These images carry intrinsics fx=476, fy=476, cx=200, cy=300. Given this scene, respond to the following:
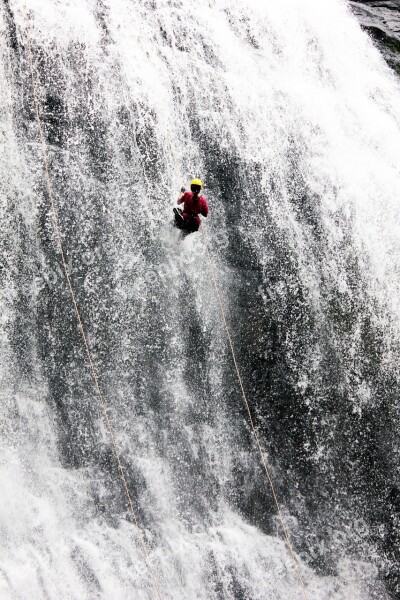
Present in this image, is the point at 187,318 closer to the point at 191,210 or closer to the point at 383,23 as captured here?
the point at 191,210

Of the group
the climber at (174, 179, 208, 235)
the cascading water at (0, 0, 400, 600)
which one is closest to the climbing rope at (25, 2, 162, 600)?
the cascading water at (0, 0, 400, 600)

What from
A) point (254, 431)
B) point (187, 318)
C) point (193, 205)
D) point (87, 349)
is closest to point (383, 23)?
point (193, 205)

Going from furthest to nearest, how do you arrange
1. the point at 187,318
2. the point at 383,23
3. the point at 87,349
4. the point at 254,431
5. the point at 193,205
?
the point at 383,23, the point at 187,318, the point at 254,431, the point at 87,349, the point at 193,205

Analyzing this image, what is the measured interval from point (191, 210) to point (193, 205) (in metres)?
0.11

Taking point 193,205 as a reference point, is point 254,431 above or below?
below

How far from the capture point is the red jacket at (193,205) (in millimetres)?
7218

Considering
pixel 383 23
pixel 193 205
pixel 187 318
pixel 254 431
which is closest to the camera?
pixel 193 205

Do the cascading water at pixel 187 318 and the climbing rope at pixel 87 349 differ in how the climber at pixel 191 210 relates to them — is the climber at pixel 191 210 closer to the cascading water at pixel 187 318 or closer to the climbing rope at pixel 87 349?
the cascading water at pixel 187 318

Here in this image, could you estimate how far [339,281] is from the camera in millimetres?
8438

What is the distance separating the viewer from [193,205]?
7.29m

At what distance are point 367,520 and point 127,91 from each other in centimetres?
826

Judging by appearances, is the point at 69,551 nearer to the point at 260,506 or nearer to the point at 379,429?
the point at 260,506

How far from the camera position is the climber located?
710cm

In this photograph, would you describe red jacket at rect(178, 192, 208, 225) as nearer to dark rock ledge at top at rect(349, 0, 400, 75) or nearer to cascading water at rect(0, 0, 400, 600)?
cascading water at rect(0, 0, 400, 600)
